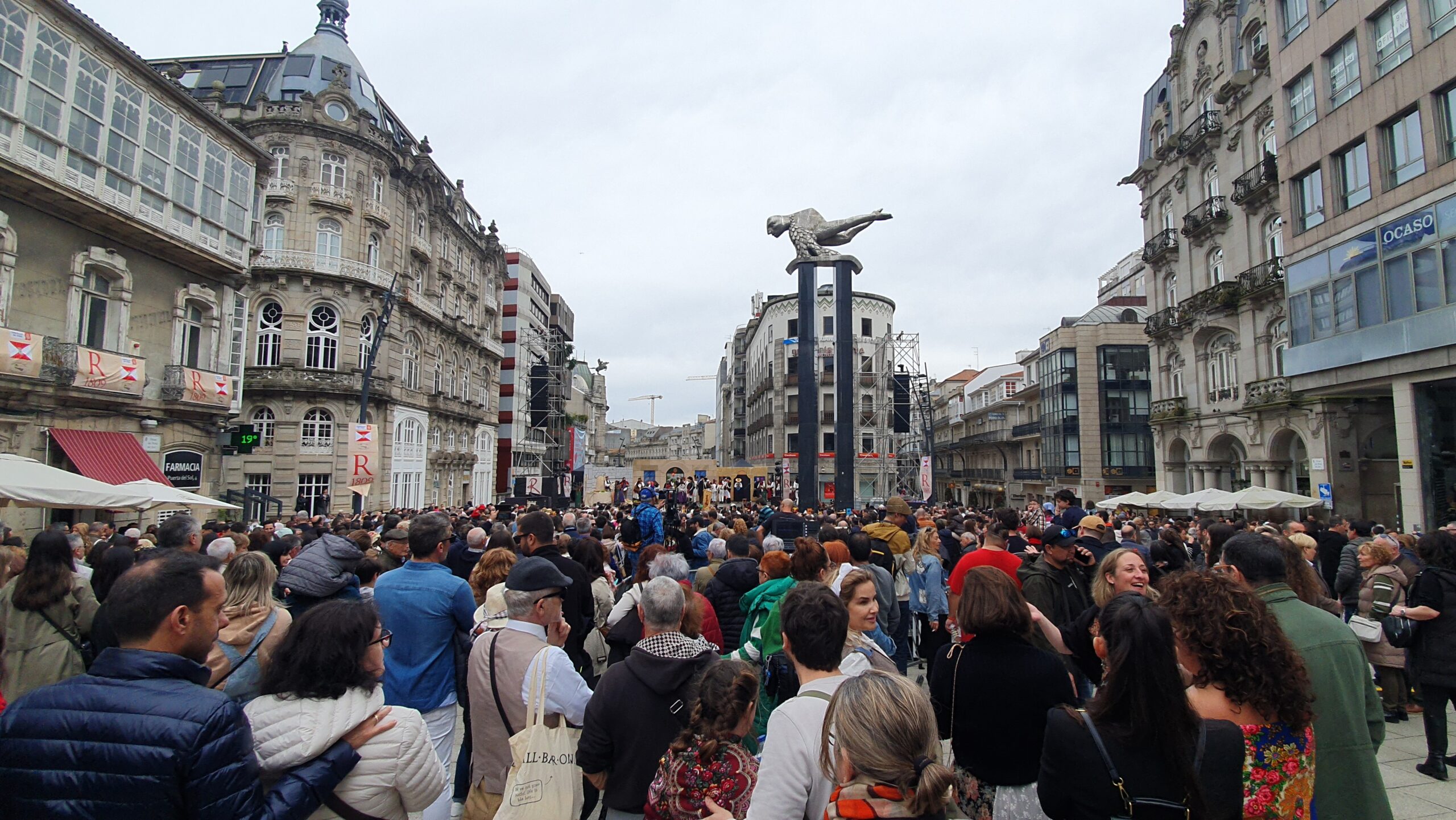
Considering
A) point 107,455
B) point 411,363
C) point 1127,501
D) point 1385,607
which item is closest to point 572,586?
point 1385,607

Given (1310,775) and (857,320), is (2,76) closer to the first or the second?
(1310,775)

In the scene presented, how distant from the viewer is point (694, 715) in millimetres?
2744

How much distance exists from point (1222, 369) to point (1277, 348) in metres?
2.97

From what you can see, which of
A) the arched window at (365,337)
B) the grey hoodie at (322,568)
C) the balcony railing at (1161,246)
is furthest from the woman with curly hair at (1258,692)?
the balcony railing at (1161,246)

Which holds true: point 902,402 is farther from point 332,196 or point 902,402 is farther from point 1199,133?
point 332,196

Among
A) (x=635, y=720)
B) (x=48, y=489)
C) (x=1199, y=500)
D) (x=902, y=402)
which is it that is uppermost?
(x=902, y=402)

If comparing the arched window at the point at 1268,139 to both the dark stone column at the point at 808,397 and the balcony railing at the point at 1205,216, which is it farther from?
the dark stone column at the point at 808,397

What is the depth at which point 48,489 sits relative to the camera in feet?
29.0

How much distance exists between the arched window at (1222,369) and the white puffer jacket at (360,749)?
2982 centimetres

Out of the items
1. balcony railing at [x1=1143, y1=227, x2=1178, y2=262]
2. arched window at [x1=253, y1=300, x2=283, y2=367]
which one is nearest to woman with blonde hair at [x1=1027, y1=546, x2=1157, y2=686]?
balcony railing at [x1=1143, y1=227, x2=1178, y2=262]

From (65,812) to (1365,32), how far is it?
84.1ft

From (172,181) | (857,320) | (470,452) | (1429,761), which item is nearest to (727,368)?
(857,320)

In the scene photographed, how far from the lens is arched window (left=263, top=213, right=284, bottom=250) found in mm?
27203

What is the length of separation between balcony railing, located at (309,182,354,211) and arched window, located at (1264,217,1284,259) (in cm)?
3432
